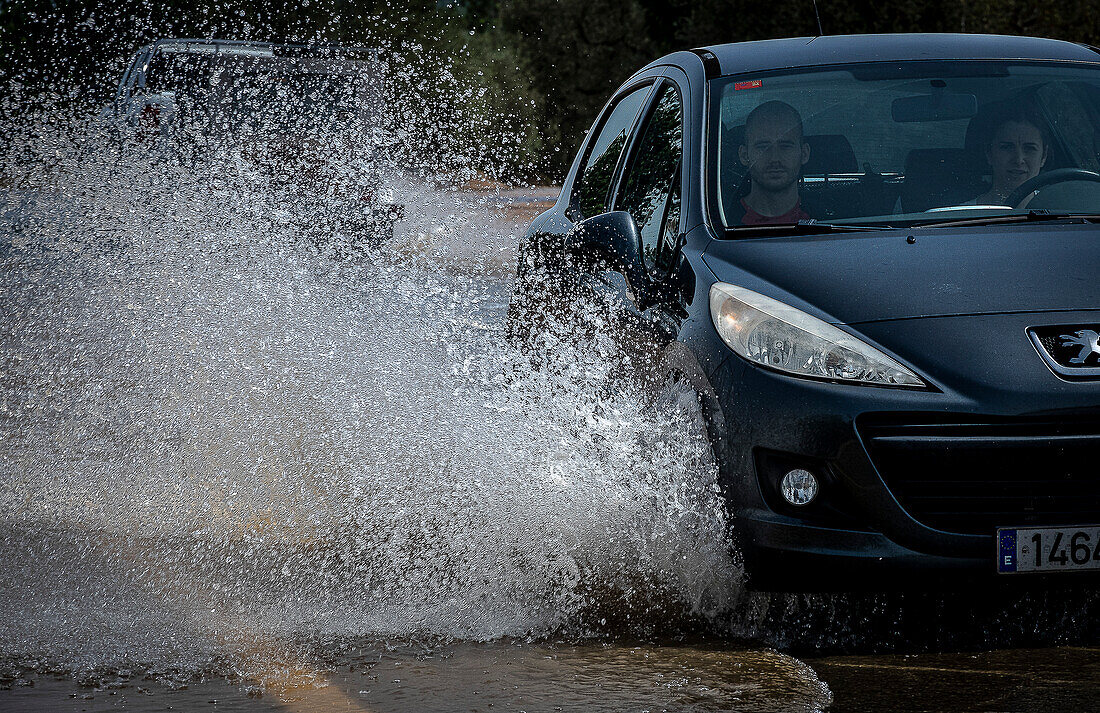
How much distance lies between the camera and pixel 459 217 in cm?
978

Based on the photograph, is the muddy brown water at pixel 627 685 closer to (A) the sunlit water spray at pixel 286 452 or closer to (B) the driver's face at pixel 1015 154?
(A) the sunlit water spray at pixel 286 452

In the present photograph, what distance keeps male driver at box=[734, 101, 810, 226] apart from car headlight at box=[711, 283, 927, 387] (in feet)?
1.77

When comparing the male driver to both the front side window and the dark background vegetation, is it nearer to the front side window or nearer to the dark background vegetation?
the front side window

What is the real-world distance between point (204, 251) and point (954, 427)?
13.0ft

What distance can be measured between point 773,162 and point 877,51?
0.74 m

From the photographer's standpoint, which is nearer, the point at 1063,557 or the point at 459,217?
the point at 1063,557

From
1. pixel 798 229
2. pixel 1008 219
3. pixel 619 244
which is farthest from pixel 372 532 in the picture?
pixel 1008 219

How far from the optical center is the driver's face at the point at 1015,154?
4.36 meters

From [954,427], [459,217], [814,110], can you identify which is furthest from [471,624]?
[459,217]

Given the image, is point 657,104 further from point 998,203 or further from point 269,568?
point 269,568

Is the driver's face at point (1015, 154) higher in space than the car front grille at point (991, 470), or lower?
higher

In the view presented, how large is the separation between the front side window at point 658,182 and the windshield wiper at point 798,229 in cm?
24

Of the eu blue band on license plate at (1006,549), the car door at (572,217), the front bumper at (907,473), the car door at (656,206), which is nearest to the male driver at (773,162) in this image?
the car door at (656,206)

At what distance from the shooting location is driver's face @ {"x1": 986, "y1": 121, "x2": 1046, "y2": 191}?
4.36m
